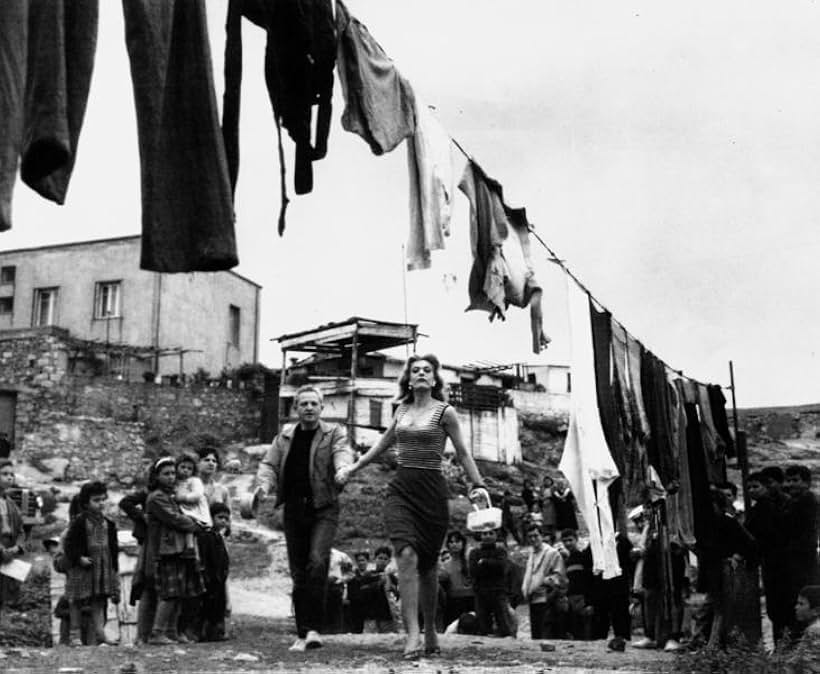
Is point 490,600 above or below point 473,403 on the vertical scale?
below

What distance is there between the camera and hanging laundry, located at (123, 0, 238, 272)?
4.25 m

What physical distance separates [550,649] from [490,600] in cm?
292

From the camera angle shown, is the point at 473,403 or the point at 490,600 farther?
the point at 473,403

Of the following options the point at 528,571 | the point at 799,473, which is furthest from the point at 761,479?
the point at 528,571

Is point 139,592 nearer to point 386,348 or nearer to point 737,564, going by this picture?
point 737,564

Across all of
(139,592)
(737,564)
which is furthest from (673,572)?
(139,592)

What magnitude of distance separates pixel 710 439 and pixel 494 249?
11.3 feet

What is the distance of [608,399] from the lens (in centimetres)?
856

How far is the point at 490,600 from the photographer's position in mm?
10969

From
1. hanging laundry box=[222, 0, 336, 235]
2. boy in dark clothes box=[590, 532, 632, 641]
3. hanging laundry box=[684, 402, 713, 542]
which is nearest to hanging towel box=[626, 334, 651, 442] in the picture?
hanging laundry box=[684, 402, 713, 542]

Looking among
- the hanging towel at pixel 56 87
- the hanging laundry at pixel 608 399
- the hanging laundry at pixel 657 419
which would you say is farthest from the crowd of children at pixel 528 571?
the hanging towel at pixel 56 87

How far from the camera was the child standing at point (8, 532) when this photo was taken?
874 centimetres

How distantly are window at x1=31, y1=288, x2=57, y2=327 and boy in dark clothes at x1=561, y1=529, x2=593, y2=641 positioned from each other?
36732 mm

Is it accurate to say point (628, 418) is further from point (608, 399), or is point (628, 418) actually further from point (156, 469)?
point (156, 469)
